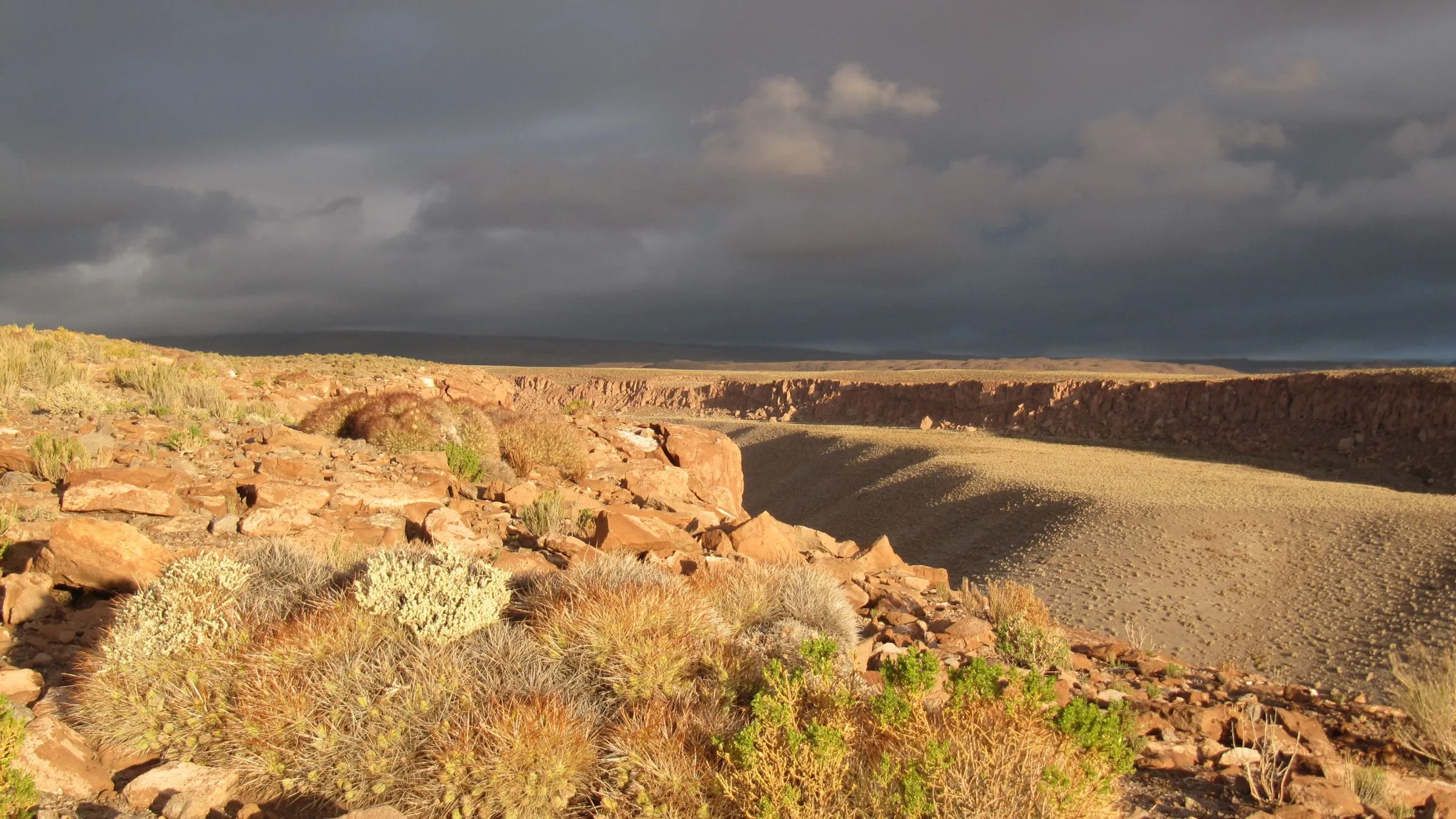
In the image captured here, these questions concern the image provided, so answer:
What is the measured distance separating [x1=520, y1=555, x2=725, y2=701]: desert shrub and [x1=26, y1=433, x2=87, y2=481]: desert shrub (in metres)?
6.97

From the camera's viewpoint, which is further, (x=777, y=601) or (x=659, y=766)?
(x=777, y=601)

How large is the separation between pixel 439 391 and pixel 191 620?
15.5m

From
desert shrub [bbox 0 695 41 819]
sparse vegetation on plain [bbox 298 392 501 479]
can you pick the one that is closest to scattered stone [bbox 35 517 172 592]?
desert shrub [bbox 0 695 41 819]

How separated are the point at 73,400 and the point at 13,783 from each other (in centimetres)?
Result: 1087

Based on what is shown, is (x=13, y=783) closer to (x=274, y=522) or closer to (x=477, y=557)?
(x=477, y=557)

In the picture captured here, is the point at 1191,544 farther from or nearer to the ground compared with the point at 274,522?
nearer to the ground

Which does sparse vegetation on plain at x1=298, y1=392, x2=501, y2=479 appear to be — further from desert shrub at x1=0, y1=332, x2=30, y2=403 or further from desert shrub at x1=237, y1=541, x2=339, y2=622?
desert shrub at x1=237, y1=541, x2=339, y2=622

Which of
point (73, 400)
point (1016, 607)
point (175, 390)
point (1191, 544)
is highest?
point (175, 390)

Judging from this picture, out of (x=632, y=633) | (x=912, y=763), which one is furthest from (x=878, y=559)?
(x=912, y=763)

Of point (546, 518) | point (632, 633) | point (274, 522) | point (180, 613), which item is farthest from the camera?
point (546, 518)

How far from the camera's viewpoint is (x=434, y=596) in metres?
5.91

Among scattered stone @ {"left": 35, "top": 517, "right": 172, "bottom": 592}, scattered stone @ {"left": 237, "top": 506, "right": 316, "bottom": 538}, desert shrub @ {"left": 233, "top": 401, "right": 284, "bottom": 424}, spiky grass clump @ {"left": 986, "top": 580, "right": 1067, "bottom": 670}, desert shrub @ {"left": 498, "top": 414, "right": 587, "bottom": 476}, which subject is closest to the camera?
scattered stone @ {"left": 35, "top": 517, "right": 172, "bottom": 592}

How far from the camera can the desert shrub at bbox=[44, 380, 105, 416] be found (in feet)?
41.8

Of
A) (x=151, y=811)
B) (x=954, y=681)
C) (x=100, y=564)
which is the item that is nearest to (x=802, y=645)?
(x=954, y=681)
